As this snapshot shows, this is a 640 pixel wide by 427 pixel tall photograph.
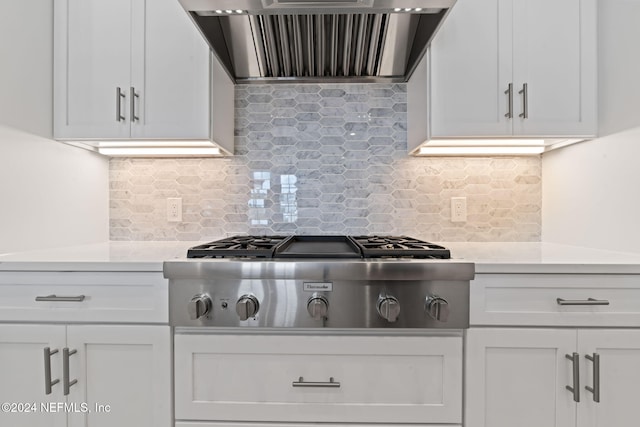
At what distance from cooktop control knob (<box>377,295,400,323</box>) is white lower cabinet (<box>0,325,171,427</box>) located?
2.41 ft

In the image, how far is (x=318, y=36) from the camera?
157cm

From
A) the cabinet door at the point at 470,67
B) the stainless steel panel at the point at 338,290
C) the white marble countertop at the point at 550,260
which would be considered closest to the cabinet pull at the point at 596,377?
the white marble countertop at the point at 550,260

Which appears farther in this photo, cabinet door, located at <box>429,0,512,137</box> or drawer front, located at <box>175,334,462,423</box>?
cabinet door, located at <box>429,0,512,137</box>

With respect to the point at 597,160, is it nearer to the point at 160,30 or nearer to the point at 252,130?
the point at 252,130

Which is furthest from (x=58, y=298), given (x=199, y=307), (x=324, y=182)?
(x=324, y=182)

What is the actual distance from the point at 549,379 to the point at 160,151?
6.23 ft

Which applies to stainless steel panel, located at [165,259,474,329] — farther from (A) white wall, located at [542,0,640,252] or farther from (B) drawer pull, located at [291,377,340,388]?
(A) white wall, located at [542,0,640,252]

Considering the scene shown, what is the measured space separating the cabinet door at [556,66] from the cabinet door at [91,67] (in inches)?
66.4

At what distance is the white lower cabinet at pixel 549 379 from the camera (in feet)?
3.85

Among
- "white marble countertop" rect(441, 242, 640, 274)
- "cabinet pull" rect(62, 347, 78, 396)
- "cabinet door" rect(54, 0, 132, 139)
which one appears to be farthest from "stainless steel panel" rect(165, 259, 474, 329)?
"cabinet door" rect(54, 0, 132, 139)

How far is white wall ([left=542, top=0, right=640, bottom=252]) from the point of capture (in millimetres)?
1366

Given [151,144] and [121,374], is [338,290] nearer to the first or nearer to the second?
[121,374]

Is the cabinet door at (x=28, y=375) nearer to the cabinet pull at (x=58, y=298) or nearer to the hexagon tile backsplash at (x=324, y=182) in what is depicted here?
the cabinet pull at (x=58, y=298)

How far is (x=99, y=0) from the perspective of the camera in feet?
5.08
